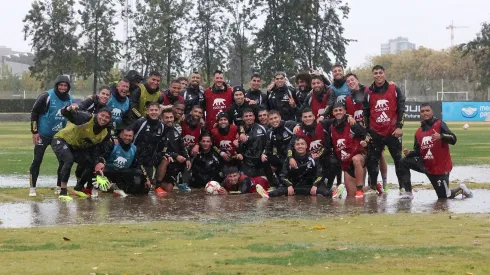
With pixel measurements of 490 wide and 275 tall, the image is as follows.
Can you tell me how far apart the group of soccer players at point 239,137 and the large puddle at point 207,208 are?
0.55m

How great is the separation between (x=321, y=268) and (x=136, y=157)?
830cm

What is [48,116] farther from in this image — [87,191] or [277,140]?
[277,140]

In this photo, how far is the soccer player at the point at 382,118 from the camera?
15.2m

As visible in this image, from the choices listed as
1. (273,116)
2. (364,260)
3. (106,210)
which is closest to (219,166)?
(273,116)

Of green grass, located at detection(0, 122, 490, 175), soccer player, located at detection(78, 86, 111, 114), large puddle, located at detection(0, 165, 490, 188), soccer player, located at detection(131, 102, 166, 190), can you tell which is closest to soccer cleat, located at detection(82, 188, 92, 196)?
soccer player, located at detection(131, 102, 166, 190)

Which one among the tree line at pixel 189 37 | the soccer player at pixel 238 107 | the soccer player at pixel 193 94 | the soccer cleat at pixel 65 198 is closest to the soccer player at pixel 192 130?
the soccer player at pixel 193 94

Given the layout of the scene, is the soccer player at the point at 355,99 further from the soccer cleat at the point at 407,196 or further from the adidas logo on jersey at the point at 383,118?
the soccer cleat at the point at 407,196

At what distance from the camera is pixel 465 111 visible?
62656 millimetres

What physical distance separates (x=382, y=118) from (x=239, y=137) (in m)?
2.70

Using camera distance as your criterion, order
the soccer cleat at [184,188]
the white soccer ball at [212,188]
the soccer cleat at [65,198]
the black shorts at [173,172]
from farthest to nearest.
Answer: the black shorts at [173,172] < the soccer cleat at [184,188] < the white soccer ball at [212,188] < the soccer cleat at [65,198]

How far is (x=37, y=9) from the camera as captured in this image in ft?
208

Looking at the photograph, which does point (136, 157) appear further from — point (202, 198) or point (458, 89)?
point (458, 89)

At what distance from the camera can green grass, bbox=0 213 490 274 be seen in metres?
7.89

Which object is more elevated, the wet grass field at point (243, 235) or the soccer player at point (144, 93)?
the soccer player at point (144, 93)
